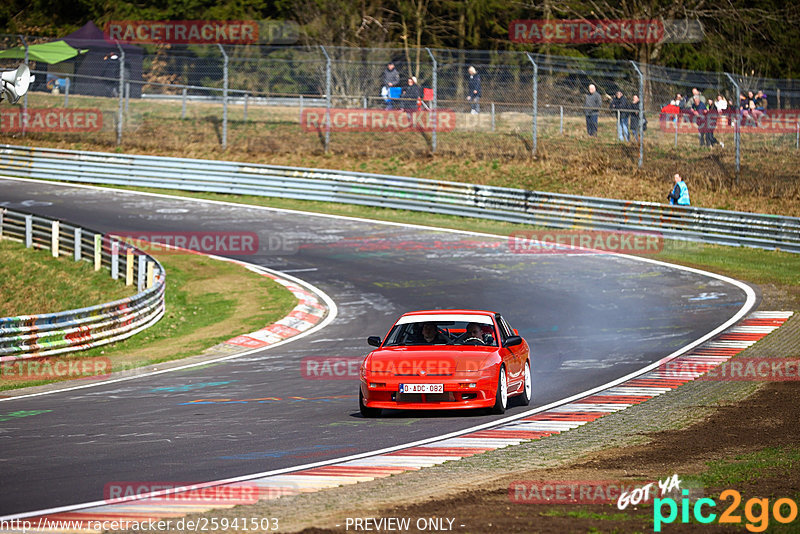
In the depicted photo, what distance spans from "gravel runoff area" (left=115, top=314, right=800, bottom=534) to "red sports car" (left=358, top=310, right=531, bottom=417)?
115cm

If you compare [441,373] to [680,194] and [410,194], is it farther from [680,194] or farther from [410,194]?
[410,194]

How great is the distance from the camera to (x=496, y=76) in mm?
31266

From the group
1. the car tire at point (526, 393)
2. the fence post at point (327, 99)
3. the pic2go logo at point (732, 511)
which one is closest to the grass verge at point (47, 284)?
the fence post at point (327, 99)

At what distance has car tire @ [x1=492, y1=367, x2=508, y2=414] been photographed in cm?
1112

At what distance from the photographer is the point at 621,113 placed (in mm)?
30078

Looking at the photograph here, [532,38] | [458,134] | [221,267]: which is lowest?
[221,267]

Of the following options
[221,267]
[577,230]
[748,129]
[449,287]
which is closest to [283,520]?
[449,287]

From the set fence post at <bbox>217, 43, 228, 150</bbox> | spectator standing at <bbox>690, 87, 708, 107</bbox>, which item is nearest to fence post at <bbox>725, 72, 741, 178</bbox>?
spectator standing at <bbox>690, 87, 708, 107</bbox>

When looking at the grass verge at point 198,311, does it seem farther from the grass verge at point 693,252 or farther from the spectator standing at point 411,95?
the spectator standing at point 411,95

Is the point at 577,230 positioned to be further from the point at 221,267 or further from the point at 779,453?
the point at 779,453

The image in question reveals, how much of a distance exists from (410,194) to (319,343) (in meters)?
14.2

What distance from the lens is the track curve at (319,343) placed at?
911cm

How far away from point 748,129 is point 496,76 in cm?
777

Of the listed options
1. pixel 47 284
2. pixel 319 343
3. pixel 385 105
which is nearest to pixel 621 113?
pixel 385 105
